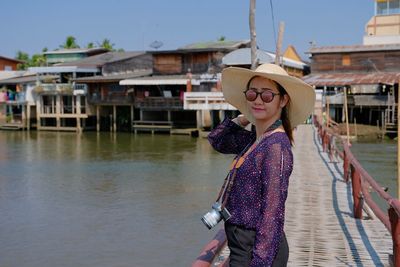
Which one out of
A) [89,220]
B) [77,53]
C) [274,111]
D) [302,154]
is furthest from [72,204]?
[77,53]

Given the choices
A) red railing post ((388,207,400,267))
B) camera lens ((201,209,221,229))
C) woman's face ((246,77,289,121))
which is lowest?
red railing post ((388,207,400,267))

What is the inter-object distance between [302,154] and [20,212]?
730 cm

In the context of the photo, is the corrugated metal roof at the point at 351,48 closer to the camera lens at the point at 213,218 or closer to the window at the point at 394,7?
the window at the point at 394,7

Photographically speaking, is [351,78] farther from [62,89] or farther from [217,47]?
[62,89]

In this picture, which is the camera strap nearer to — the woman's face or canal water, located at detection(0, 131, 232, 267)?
the woman's face

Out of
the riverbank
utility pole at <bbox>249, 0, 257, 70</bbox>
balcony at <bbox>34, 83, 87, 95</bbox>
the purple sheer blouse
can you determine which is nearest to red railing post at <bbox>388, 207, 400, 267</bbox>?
the purple sheer blouse

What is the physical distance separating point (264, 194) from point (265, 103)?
1.49 ft

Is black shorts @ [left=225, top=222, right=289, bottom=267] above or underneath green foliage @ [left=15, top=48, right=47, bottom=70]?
underneath

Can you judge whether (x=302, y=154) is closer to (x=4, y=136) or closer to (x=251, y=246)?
(x=251, y=246)

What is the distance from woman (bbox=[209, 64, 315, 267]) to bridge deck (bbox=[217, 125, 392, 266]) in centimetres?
219

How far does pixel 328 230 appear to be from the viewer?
5.89 metres

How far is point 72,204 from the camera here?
12.8m

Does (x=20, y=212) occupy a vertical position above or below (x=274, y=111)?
below

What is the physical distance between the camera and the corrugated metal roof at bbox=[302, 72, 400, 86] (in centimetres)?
2798
